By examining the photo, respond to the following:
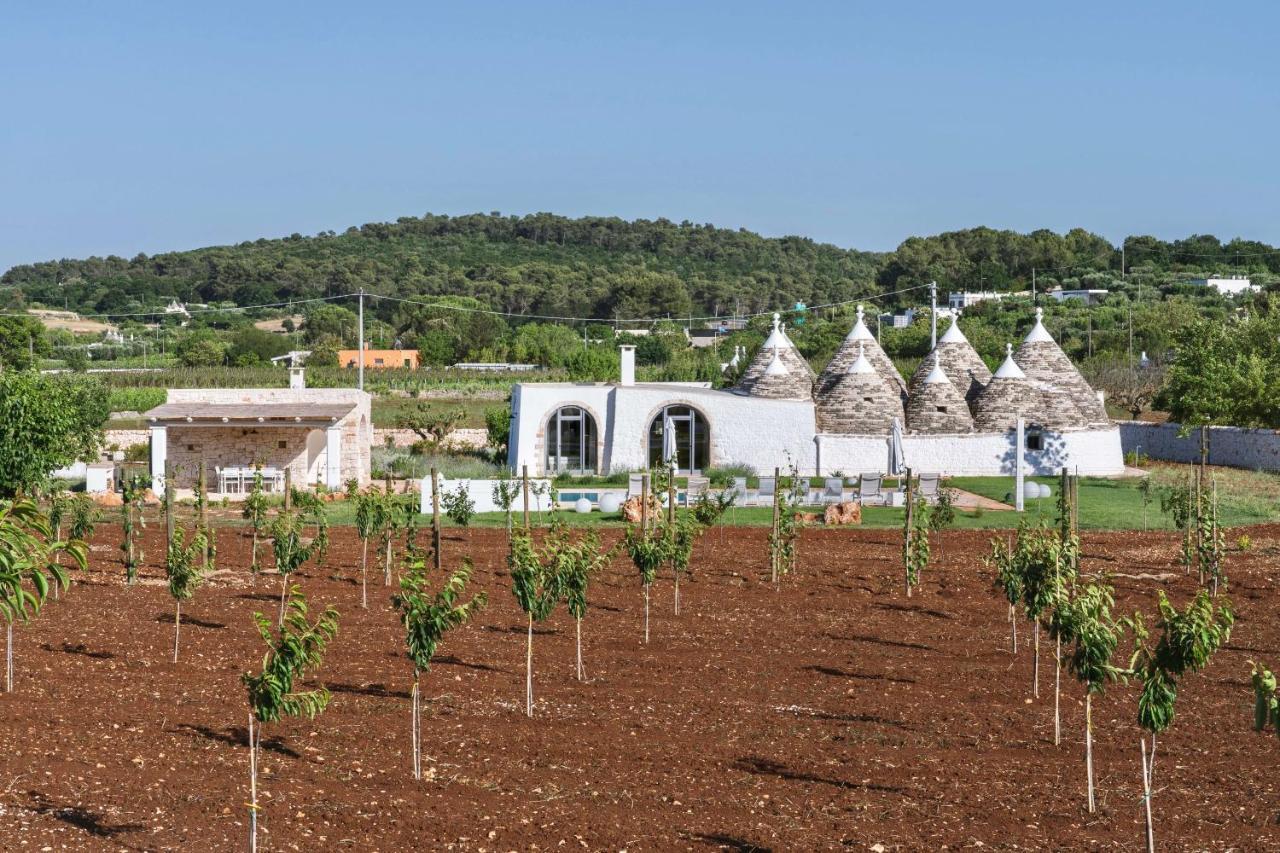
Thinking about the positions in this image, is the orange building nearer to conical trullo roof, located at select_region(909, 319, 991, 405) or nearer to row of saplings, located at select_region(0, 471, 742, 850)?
conical trullo roof, located at select_region(909, 319, 991, 405)

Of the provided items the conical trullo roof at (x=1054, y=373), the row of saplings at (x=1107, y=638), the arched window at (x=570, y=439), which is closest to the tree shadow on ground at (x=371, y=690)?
the row of saplings at (x=1107, y=638)

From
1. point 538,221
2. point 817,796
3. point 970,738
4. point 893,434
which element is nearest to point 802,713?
point 970,738

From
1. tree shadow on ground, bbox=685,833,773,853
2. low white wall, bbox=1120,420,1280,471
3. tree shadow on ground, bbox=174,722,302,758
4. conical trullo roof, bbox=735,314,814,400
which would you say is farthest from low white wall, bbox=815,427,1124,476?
tree shadow on ground, bbox=685,833,773,853

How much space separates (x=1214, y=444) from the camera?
1532 inches

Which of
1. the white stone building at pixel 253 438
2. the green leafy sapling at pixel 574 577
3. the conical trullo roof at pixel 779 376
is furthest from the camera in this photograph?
the conical trullo roof at pixel 779 376

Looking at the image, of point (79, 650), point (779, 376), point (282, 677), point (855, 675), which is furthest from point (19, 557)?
point (779, 376)

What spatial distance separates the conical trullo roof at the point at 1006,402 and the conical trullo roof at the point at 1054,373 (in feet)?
2.27

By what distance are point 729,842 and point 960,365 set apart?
104ft

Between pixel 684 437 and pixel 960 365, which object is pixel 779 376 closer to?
pixel 684 437

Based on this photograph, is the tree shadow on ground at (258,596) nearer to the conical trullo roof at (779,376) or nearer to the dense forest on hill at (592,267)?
the conical trullo roof at (779,376)

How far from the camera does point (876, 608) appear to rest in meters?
18.1

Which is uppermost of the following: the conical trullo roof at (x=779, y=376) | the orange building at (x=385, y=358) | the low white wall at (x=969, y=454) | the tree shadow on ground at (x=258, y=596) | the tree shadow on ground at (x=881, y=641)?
the orange building at (x=385, y=358)

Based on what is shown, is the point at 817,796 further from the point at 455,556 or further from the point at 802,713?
the point at 455,556

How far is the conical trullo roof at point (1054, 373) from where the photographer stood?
37375 mm
